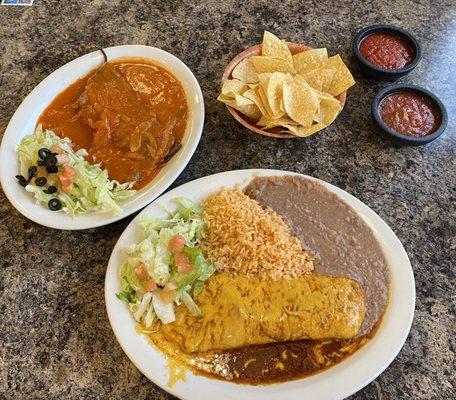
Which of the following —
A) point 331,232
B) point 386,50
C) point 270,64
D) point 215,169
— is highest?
point 270,64

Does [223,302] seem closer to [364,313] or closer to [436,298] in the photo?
[364,313]

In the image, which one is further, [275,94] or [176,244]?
[275,94]

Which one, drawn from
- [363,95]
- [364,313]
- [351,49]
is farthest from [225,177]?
[351,49]

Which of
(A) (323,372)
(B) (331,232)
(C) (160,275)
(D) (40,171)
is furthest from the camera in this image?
(D) (40,171)

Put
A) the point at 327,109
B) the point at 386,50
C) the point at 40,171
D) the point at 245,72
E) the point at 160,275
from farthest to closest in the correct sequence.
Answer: the point at 386,50, the point at 245,72, the point at 327,109, the point at 40,171, the point at 160,275

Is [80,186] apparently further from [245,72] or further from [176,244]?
[245,72]

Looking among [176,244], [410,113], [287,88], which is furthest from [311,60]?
[176,244]

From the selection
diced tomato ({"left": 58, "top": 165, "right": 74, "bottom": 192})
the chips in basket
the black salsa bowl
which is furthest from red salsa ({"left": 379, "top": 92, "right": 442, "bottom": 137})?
diced tomato ({"left": 58, "top": 165, "right": 74, "bottom": 192})
